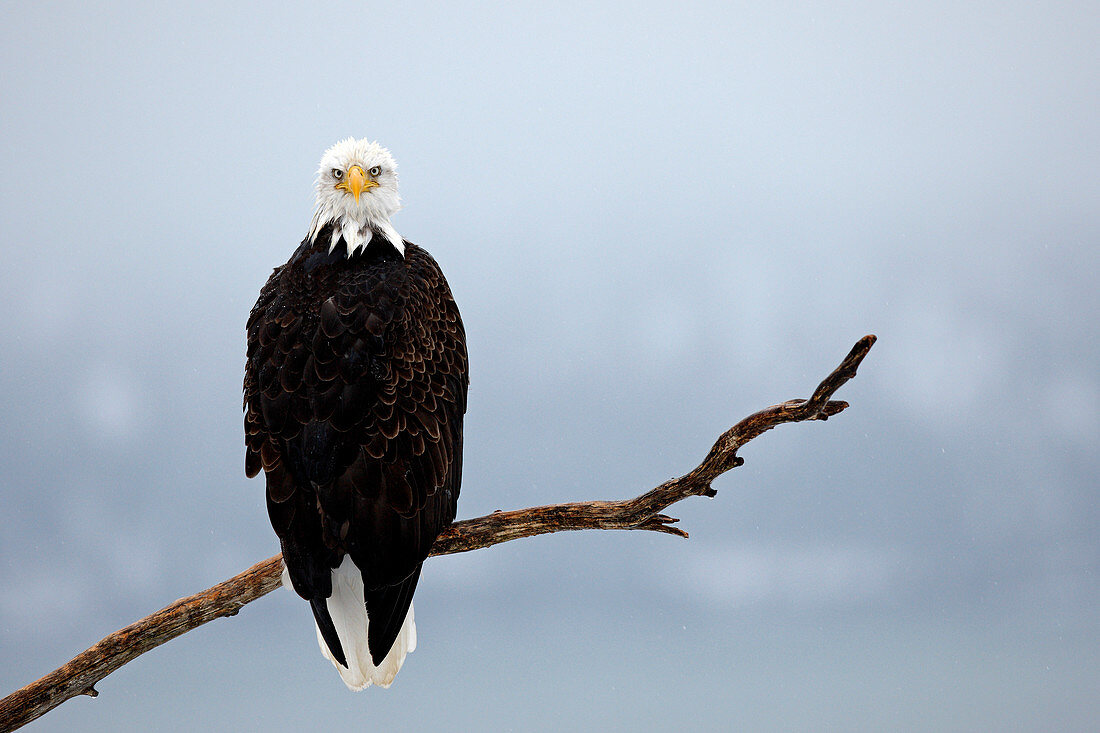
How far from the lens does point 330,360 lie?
4.42m

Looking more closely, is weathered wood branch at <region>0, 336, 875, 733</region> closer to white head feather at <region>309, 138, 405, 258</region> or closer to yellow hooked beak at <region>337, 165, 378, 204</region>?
white head feather at <region>309, 138, 405, 258</region>

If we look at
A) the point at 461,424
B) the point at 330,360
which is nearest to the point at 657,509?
the point at 461,424

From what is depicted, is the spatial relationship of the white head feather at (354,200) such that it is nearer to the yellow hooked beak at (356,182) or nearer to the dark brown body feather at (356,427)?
the yellow hooked beak at (356,182)

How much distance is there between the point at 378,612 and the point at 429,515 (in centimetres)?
51

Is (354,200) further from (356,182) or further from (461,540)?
(461,540)

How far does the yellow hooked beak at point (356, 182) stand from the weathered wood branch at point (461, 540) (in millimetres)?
Answer: 1961

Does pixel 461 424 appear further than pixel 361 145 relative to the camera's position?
No

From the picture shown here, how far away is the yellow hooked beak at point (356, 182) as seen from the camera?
5.10 m

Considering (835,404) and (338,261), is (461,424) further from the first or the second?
(835,404)

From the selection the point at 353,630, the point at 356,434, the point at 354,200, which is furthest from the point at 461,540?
the point at 354,200

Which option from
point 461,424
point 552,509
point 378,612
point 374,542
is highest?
point 461,424

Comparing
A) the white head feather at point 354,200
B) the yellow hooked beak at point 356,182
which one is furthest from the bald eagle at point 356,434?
the yellow hooked beak at point 356,182

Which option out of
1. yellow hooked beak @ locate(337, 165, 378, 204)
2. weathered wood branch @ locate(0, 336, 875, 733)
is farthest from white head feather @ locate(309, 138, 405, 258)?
weathered wood branch @ locate(0, 336, 875, 733)

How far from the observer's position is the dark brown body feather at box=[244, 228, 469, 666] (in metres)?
4.21
